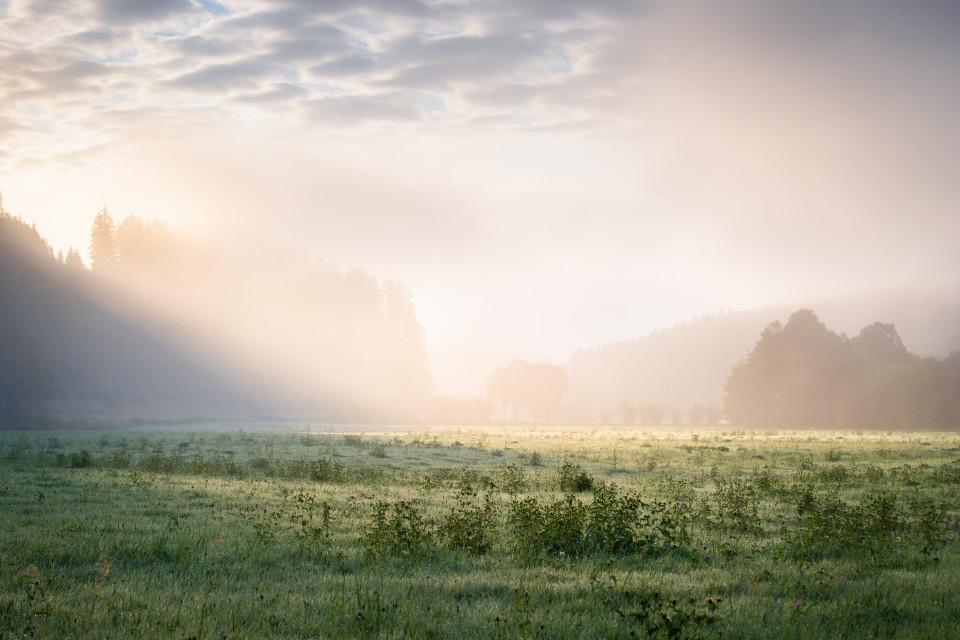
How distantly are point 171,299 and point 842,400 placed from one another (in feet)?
410

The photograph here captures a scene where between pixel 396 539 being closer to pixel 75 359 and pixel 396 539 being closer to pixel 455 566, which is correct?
pixel 455 566

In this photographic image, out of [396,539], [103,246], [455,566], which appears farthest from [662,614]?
[103,246]

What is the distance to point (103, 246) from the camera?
117750 millimetres

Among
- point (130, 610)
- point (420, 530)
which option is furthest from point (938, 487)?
point (130, 610)

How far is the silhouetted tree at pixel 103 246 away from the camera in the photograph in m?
117

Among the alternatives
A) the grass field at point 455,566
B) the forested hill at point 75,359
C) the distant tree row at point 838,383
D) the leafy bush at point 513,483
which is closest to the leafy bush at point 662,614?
the grass field at point 455,566

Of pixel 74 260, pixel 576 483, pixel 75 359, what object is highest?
pixel 74 260

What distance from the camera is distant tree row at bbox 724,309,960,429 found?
281ft

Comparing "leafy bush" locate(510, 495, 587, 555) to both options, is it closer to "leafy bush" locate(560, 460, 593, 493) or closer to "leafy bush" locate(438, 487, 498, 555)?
"leafy bush" locate(438, 487, 498, 555)

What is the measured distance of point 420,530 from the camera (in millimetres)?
11328

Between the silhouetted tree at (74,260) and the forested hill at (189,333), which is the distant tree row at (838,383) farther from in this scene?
the silhouetted tree at (74,260)

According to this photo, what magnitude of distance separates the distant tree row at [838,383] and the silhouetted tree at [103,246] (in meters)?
124

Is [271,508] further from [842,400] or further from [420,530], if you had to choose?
[842,400]

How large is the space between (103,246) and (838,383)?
454 feet
